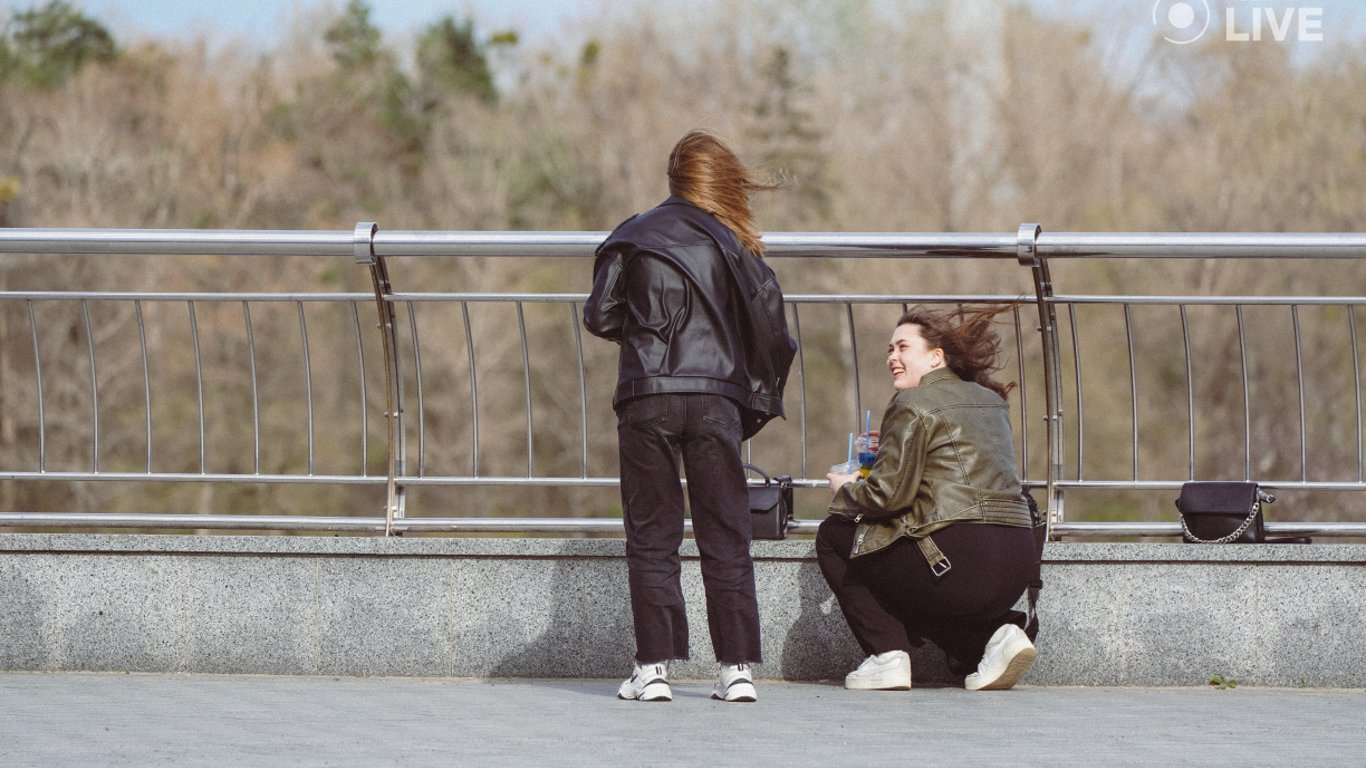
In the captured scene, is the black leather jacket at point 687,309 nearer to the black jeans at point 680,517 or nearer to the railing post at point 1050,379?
the black jeans at point 680,517

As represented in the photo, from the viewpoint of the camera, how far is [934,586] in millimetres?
5957

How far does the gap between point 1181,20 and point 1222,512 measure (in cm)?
4392

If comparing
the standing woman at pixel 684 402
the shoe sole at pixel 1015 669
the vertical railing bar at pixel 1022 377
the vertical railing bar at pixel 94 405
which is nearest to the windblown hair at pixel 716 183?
the standing woman at pixel 684 402

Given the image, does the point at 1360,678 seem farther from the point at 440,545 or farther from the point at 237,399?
the point at 237,399

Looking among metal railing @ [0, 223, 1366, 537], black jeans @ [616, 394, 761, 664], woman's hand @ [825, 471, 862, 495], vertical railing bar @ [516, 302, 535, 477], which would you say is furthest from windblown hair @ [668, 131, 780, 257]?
vertical railing bar @ [516, 302, 535, 477]

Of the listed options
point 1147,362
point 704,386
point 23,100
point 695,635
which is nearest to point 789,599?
point 695,635

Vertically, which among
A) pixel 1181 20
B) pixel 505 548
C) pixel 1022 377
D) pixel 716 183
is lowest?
pixel 505 548

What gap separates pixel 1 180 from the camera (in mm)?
44500

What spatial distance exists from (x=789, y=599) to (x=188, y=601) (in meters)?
2.22

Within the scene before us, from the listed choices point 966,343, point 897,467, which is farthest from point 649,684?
point 966,343

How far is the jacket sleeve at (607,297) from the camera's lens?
5781 millimetres

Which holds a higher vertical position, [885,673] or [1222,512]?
[1222,512]

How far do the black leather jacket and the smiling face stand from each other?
491 mm

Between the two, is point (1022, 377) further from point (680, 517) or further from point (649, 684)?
point (649, 684)
